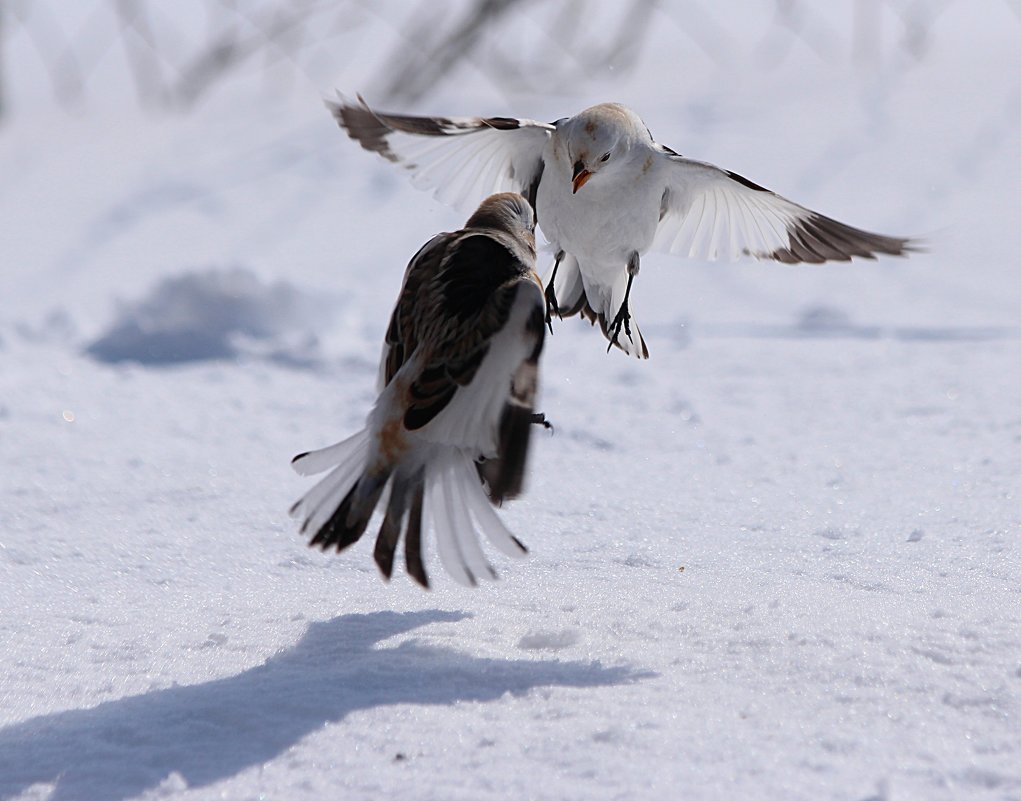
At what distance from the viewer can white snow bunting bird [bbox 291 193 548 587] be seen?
2205 millimetres

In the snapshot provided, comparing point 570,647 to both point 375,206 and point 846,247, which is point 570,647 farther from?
point 375,206

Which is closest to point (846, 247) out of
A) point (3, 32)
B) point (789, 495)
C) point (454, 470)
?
point (789, 495)

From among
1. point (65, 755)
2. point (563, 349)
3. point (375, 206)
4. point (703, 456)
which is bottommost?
point (65, 755)

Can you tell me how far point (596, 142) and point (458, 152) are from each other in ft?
1.89

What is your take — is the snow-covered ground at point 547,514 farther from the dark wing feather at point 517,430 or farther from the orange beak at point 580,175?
the orange beak at point 580,175

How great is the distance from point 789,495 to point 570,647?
118cm

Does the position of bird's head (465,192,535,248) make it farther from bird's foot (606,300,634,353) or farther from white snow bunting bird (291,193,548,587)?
bird's foot (606,300,634,353)

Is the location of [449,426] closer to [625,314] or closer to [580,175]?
[580,175]

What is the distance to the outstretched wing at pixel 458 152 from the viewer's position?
3188 mm

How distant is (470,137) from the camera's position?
323cm

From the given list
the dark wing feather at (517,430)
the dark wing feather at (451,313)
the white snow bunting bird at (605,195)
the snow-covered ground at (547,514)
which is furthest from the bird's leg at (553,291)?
the dark wing feather at (517,430)

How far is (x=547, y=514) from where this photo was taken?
3230 millimetres

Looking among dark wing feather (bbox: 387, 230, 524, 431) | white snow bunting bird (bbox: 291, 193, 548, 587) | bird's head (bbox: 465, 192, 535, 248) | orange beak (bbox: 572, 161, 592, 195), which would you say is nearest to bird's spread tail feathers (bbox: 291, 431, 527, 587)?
white snow bunting bird (bbox: 291, 193, 548, 587)

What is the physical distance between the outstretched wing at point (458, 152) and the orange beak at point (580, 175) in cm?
28
